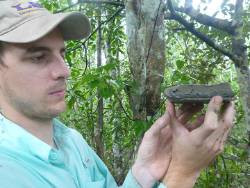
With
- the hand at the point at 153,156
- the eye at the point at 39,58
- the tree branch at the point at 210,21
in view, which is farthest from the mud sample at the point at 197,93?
the tree branch at the point at 210,21

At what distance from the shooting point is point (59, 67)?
1918mm

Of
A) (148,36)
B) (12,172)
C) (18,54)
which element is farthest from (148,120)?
(12,172)

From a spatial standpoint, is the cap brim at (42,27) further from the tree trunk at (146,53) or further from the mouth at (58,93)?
the tree trunk at (146,53)

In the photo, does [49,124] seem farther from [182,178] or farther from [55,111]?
[182,178]

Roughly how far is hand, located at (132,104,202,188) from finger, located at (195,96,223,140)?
311 millimetres

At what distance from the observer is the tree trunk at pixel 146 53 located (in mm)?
2721

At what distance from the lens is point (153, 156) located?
200 centimetres

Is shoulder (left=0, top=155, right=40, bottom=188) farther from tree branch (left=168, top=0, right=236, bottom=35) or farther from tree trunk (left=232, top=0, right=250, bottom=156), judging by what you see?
tree branch (left=168, top=0, right=236, bottom=35)

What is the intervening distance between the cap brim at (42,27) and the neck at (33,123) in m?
0.34

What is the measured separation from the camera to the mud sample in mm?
1696

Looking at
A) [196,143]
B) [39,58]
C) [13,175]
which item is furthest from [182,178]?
[39,58]

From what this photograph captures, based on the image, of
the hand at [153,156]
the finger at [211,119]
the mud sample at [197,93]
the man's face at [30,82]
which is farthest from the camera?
the hand at [153,156]

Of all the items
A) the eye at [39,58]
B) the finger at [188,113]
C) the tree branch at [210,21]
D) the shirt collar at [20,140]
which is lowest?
the shirt collar at [20,140]

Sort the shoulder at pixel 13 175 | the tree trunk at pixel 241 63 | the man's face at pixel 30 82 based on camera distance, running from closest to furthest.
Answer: the shoulder at pixel 13 175
the man's face at pixel 30 82
the tree trunk at pixel 241 63
